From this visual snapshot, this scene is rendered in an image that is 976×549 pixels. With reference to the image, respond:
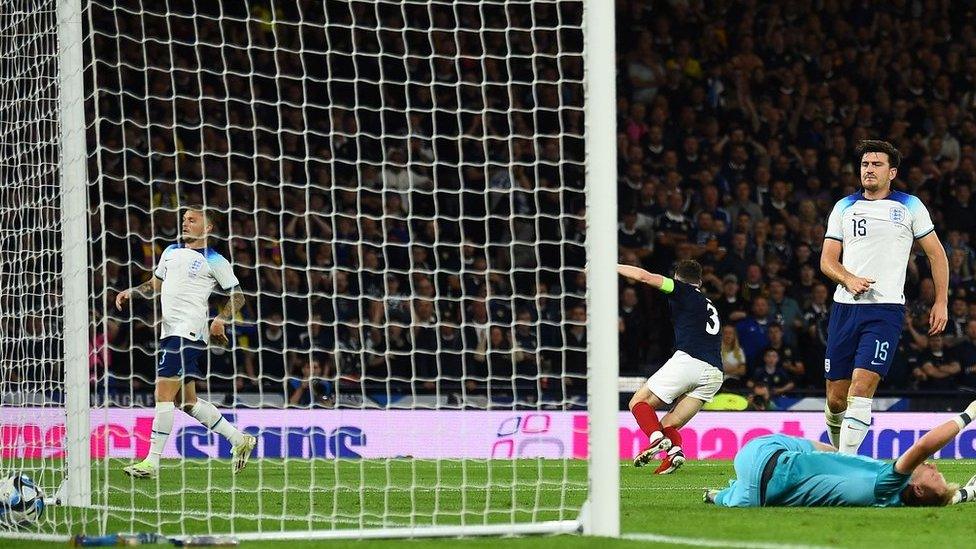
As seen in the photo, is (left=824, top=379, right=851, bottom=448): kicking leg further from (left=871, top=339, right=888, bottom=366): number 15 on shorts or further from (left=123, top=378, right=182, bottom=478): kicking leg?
(left=123, top=378, right=182, bottom=478): kicking leg

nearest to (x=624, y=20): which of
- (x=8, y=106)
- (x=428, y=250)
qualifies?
(x=428, y=250)

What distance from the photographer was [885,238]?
8938 millimetres

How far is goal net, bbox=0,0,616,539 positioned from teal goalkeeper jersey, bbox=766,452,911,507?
1637 mm

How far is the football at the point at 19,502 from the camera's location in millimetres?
7211

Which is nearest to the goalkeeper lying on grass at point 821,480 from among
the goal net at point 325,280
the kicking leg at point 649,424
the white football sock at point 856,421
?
the white football sock at point 856,421

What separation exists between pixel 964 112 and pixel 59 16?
15.3 m

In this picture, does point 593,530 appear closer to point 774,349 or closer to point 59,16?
point 59,16

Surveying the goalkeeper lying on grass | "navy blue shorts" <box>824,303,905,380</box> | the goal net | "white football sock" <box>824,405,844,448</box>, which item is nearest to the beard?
"navy blue shorts" <box>824,303,905,380</box>


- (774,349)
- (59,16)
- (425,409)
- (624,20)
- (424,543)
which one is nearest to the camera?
(424,543)

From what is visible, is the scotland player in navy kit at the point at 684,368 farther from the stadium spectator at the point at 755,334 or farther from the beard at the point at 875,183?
the stadium spectator at the point at 755,334

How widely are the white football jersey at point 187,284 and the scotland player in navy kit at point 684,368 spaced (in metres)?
3.39

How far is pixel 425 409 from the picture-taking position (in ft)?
46.8

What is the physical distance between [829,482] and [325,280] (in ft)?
25.8

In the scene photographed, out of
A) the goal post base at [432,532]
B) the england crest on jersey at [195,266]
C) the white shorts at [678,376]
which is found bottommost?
the goal post base at [432,532]
